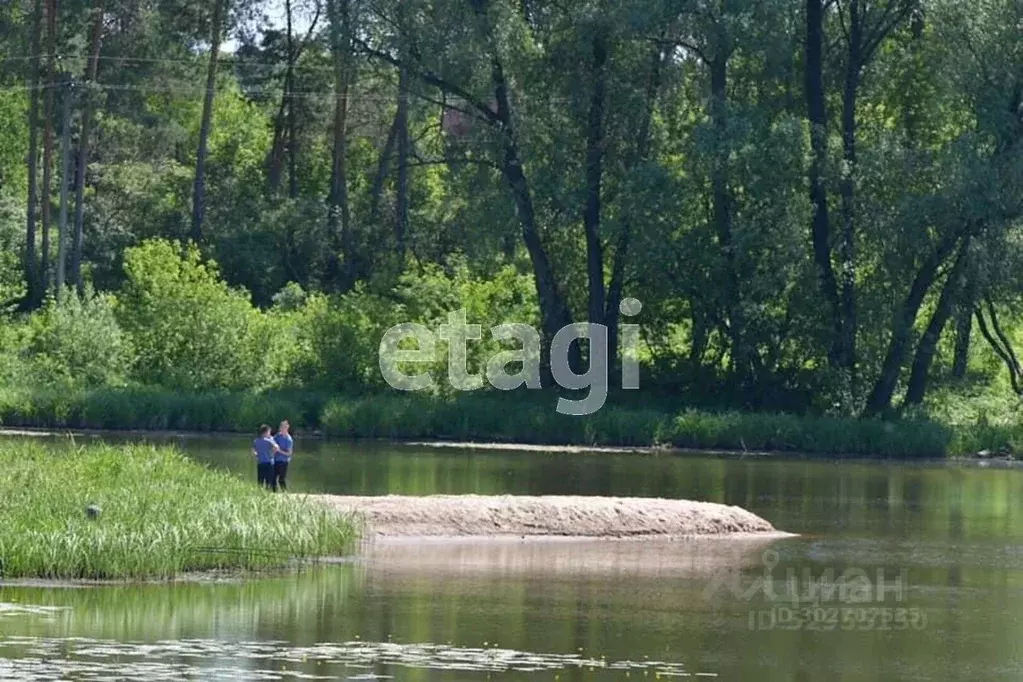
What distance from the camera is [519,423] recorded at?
53.1 meters

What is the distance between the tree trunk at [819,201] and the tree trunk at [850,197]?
0.23 metres

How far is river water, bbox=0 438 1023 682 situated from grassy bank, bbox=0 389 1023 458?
1596cm

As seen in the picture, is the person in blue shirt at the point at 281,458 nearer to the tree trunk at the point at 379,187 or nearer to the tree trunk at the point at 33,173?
the tree trunk at the point at 33,173

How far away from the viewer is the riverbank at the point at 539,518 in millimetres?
30297

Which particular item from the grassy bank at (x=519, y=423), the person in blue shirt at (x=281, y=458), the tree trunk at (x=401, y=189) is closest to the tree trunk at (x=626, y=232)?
the grassy bank at (x=519, y=423)

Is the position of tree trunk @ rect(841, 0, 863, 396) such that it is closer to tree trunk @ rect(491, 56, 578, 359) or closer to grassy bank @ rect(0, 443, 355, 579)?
tree trunk @ rect(491, 56, 578, 359)

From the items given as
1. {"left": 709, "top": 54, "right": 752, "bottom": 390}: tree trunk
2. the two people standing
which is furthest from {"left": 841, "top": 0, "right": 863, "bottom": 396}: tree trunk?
the two people standing

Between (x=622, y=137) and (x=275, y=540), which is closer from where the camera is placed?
(x=275, y=540)

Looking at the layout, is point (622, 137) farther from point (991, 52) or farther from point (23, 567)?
point (23, 567)

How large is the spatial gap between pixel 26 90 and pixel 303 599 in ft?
170

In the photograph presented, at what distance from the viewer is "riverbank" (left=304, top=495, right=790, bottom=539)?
3030cm

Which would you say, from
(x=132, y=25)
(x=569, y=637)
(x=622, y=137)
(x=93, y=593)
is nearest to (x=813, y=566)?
(x=569, y=637)

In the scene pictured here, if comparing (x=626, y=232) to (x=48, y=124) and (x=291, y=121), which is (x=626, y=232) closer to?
(x=48, y=124)

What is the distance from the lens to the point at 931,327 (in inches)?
2157
